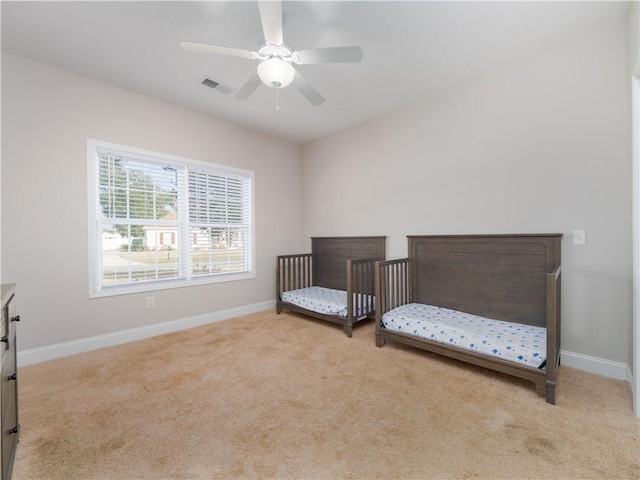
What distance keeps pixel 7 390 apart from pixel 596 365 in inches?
142

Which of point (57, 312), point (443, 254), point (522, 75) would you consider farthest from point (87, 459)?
point (522, 75)

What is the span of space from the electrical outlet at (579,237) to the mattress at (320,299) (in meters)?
1.96

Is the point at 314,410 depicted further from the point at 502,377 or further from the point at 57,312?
the point at 57,312

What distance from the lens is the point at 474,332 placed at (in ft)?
7.28

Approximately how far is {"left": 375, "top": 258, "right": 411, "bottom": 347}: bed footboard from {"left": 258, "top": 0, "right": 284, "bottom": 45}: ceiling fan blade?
1.95 meters

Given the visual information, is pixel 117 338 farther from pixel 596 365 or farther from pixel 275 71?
pixel 596 365

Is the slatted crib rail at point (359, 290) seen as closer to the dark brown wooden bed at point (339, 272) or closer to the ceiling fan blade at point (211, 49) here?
the dark brown wooden bed at point (339, 272)

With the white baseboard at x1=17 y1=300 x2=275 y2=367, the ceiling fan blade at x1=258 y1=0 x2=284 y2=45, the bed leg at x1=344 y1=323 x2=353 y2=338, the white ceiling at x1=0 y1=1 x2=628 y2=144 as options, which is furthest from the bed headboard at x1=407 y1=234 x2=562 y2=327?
the white baseboard at x1=17 y1=300 x2=275 y2=367

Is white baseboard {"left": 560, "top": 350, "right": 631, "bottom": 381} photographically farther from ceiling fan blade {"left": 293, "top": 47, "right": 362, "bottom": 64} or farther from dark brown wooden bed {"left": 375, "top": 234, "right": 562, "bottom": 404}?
ceiling fan blade {"left": 293, "top": 47, "right": 362, "bottom": 64}

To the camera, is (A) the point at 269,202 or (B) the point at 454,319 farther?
(A) the point at 269,202

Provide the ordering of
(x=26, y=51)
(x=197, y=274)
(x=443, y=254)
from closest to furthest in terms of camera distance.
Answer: (x=26, y=51)
(x=443, y=254)
(x=197, y=274)

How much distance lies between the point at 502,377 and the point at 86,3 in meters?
3.84

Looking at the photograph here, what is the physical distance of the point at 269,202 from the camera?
13.9 feet

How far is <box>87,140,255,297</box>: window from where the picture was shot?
112 inches
